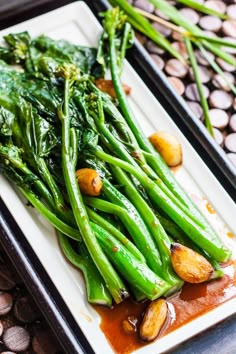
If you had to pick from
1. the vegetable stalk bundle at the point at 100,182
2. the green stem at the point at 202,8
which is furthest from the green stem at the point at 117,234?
the green stem at the point at 202,8

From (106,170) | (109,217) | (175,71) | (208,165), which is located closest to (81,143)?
(106,170)

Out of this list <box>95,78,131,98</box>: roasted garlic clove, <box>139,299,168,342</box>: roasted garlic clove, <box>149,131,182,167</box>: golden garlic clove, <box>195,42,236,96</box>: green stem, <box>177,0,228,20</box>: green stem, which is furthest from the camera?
<box>177,0,228,20</box>: green stem

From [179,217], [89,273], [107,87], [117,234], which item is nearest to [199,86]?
[107,87]

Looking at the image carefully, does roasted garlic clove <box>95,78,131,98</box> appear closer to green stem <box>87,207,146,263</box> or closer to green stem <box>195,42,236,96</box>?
green stem <box>195,42,236,96</box>

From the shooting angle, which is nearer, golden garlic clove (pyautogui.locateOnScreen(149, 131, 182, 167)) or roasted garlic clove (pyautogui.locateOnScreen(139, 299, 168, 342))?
roasted garlic clove (pyautogui.locateOnScreen(139, 299, 168, 342))

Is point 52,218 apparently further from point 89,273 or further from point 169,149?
point 169,149

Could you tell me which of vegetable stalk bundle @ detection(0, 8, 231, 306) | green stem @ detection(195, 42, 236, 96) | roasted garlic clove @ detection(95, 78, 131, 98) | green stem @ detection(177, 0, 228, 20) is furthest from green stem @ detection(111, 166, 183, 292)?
green stem @ detection(177, 0, 228, 20)

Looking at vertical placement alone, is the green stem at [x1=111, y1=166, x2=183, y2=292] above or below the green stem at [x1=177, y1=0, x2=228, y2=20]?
below
